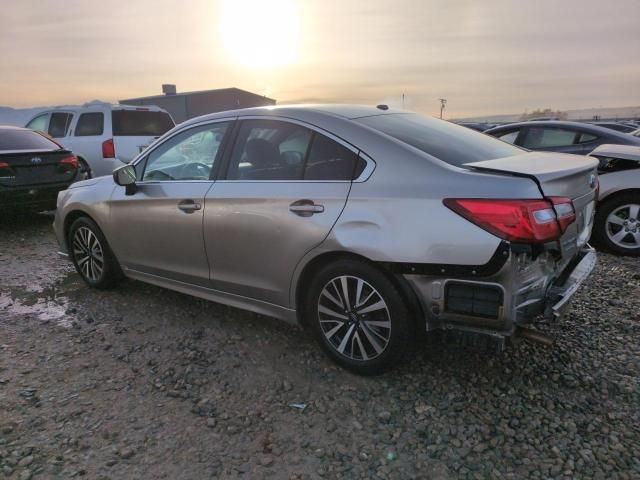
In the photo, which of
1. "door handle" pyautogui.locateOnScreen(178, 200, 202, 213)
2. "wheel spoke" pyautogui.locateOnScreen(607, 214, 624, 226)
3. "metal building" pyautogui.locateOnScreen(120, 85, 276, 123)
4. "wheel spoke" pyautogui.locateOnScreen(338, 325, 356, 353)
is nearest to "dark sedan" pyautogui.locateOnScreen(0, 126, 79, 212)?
"door handle" pyautogui.locateOnScreen(178, 200, 202, 213)

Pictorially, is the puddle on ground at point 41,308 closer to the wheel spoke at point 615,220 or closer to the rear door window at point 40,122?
the wheel spoke at point 615,220

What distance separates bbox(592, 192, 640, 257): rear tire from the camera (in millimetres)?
5129

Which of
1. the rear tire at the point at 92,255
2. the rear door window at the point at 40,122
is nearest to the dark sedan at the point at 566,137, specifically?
the rear tire at the point at 92,255

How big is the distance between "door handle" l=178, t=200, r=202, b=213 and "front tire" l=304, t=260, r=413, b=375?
1.09 metres

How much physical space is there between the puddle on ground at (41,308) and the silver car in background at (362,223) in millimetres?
901

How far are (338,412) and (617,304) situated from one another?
265 centimetres

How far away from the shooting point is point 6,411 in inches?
107

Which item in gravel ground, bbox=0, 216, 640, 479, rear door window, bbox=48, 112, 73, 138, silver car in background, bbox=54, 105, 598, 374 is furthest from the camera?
rear door window, bbox=48, 112, 73, 138

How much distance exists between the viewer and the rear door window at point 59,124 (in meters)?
9.96

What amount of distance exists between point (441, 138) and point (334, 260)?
3.50 feet

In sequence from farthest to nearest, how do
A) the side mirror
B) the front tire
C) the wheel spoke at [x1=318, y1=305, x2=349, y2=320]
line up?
the side mirror, the wheel spoke at [x1=318, y1=305, x2=349, y2=320], the front tire

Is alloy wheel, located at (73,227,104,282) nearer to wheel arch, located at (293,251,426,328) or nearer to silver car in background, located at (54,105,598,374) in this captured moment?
silver car in background, located at (54,105,598,374)

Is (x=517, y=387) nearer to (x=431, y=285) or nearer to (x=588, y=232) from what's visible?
(x=431, y=285)

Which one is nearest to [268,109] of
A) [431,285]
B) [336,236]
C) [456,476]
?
[336,236]
